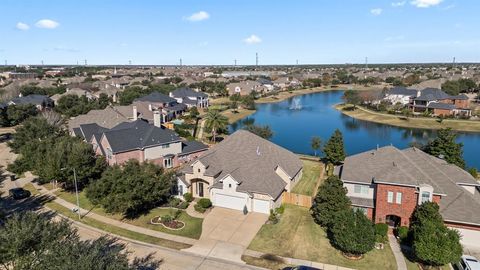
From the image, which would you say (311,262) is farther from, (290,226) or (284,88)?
(284,88)

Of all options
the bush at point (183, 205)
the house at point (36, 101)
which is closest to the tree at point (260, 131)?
the bush at point (183, 205)

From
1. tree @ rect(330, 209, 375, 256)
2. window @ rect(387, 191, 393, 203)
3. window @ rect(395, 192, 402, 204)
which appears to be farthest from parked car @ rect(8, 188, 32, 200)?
window @ rect(395, 192, 402, 204)

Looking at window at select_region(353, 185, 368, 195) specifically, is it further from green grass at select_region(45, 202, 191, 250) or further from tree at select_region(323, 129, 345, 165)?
green grass at select_region(45, 202, 191, 250)

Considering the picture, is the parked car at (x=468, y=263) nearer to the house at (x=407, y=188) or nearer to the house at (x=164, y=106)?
the house at (x=407, y=188)

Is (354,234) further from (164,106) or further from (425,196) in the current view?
(164,106)

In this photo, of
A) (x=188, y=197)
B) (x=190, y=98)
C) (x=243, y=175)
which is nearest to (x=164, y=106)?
(x=190, y=98)

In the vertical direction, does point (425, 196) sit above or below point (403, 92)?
below
